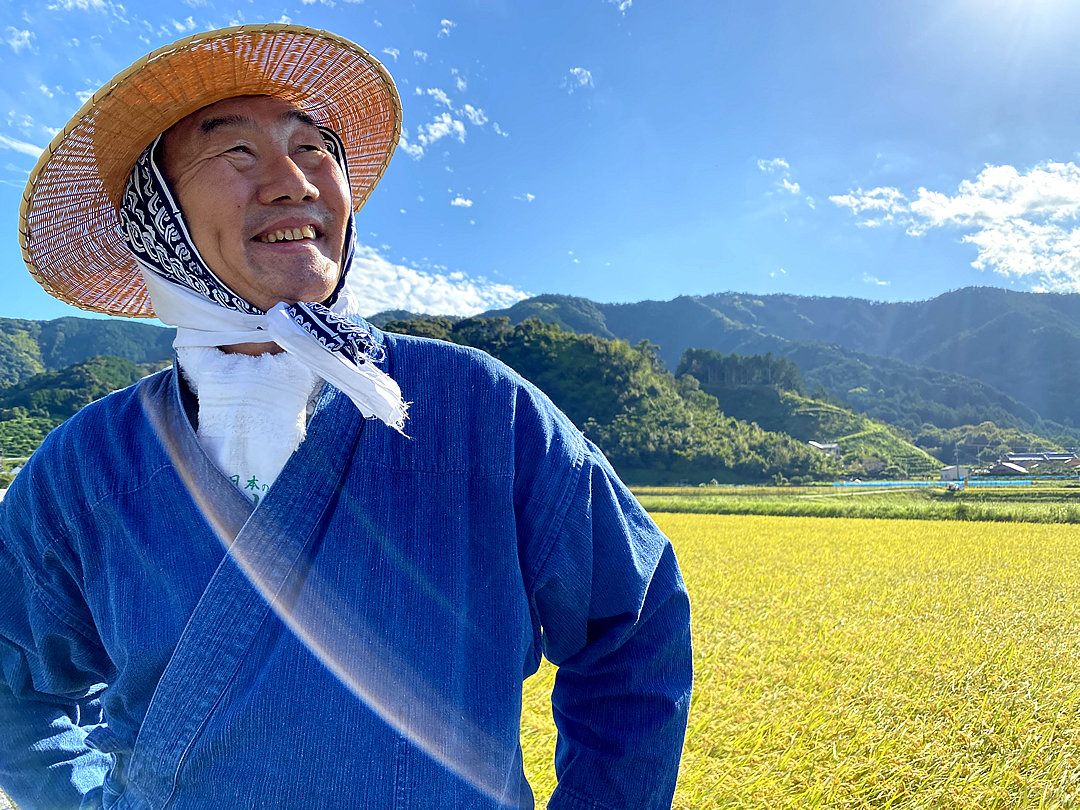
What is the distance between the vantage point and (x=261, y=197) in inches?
50.9

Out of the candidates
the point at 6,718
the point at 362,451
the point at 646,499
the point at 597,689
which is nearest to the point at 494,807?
the point at 597,689

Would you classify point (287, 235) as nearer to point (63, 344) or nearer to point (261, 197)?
point (261, 197)

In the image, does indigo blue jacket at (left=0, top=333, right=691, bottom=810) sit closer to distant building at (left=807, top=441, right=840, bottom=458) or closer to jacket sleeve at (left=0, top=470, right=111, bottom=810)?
jacket sleeve at (left=0, top=470, right=111, bottom=810)

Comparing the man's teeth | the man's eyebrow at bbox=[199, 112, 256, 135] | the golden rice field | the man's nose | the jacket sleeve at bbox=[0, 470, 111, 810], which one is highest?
the man's eyebrow at bbox=[199, 112, 256, 135]

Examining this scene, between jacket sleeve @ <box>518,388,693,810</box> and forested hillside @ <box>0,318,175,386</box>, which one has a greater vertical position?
forested hillside @ <box>0,318,175,386</box>

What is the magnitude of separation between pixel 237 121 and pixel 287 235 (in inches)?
13.3

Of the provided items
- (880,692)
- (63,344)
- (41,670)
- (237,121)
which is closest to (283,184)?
(237,121)

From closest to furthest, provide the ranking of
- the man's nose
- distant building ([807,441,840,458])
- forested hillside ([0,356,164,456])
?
the man's nose
forested hillside ([0,356,164,456])
distant building ([807,441,840,458])

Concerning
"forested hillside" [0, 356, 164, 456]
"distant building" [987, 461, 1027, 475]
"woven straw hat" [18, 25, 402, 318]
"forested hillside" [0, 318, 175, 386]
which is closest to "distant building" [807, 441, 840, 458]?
A: "distant building" [987, 461, 1027, 475]

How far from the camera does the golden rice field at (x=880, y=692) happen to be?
3.53m

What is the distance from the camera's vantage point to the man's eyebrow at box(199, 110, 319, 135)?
4.58 ft

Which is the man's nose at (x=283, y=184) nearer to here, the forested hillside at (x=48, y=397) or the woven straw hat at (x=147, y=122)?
the woven straw hat at (x=147, y=122)

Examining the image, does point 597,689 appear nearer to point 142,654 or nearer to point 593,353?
point 142,654

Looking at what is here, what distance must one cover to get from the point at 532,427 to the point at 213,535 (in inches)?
24.2
